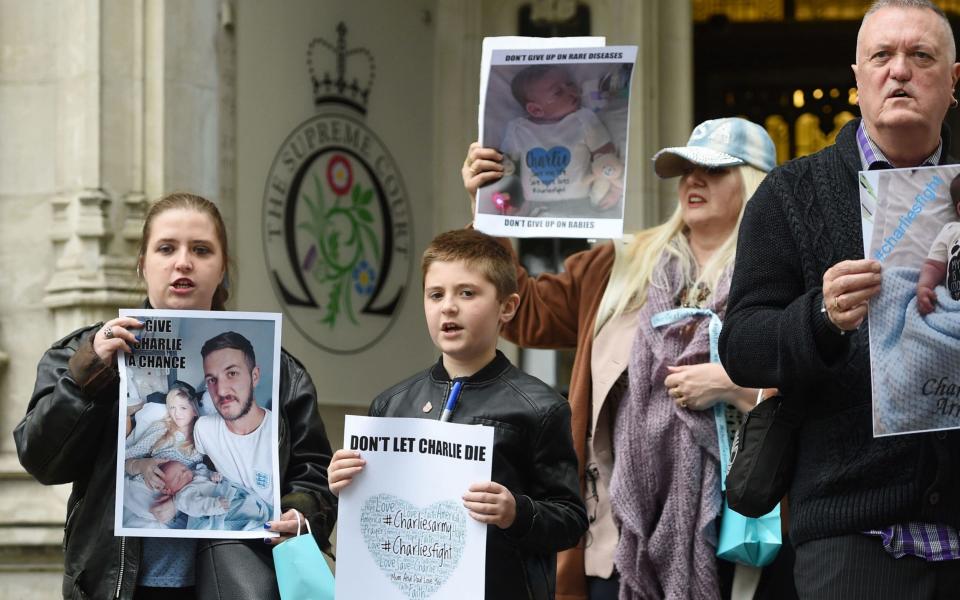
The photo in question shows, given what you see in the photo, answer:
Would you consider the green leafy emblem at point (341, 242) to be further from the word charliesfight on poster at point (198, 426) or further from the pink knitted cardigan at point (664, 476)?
the word charliesfight on poster at point (198, 426)

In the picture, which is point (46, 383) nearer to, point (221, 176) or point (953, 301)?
point (953, 301)

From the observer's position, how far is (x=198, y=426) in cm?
403

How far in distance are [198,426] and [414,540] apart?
57 cm

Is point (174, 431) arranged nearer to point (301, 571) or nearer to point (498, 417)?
point (301, 571)

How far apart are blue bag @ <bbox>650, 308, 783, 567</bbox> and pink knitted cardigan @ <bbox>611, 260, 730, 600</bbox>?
3cm

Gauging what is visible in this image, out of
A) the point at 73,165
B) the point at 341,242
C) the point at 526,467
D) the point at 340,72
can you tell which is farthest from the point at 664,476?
the point at 340,72

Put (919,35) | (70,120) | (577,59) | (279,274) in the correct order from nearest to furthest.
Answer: (919,35)
(577,59)
(70,120)
(279,274)

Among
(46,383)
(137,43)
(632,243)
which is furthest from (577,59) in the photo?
(137,43)

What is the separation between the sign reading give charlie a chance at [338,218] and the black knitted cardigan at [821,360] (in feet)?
14.9

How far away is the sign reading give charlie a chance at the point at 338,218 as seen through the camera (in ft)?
25.9

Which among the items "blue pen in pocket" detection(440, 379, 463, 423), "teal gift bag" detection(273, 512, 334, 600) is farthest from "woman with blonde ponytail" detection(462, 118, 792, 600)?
"teal gift bag" detection(273, 512, 334, 600)

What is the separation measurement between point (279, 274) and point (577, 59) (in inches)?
136

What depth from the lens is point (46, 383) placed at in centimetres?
406

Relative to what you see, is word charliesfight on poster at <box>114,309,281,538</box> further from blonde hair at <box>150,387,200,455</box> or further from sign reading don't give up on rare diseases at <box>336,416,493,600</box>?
sign reading don't give up on rare diseases at <box>336,416,493,600</box>
